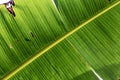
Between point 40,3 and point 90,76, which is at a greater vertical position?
point 40,3

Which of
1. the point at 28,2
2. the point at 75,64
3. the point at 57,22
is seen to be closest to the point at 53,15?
the point at 57,22

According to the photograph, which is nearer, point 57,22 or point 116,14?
point 57,22

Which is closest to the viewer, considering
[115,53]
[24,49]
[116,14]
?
[24,49]

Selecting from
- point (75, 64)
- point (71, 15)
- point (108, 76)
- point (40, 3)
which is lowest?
point (108, 76)

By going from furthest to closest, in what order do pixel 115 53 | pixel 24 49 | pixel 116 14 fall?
pixel 116 14
pixel 115 53
pixel 24 49

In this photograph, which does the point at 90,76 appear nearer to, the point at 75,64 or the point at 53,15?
the point at 75,64

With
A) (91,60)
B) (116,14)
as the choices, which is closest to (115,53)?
(91,60)

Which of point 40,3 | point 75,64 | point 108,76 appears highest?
point 40,3

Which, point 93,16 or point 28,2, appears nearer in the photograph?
point 28,2

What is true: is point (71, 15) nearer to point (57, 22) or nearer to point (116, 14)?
point (57, 22)
